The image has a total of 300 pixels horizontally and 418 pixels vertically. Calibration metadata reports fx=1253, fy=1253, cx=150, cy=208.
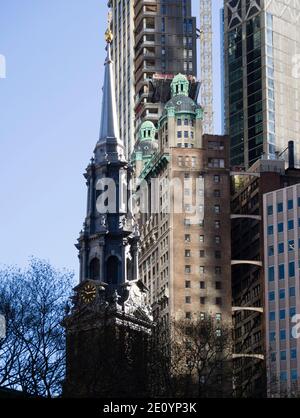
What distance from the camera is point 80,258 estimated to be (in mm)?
172500

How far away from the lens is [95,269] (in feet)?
560

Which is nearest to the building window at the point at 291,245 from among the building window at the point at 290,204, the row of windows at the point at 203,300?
the building window at the point at 290,204

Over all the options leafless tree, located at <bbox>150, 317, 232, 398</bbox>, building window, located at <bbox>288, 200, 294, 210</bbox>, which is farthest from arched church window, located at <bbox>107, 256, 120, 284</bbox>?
building window, located at <bbox>288, 200, 294, 210</bbox>

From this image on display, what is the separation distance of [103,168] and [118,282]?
62.1ft

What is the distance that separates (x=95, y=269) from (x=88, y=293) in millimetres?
15048

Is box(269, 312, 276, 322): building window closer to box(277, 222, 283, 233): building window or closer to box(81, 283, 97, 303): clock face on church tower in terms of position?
box(277, 222, 283, 233): building window

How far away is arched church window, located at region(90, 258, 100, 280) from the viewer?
169 meters

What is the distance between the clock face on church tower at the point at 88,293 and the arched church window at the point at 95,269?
8.32m

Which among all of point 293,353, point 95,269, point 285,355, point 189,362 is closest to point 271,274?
point 285,355

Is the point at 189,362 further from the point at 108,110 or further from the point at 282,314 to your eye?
the point at 282,314

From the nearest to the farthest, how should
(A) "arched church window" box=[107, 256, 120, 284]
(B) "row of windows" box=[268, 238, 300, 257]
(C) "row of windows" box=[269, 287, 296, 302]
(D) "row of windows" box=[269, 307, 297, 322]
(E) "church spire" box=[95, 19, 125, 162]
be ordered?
1. (A) "arched church window" box=[107, 256, 120, 284]
2. (E) "church spire" box=[95, 19, 125, 162]
3. (D) "row of windows" box=[269, 307, 297, 322]
4. (C) "row of windows" box=[269, 287, 296, 302]
5. (B) "row of windows" box=[268, 238, 300, 257]

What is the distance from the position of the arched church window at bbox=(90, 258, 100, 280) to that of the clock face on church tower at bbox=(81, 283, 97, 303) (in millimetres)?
8317
